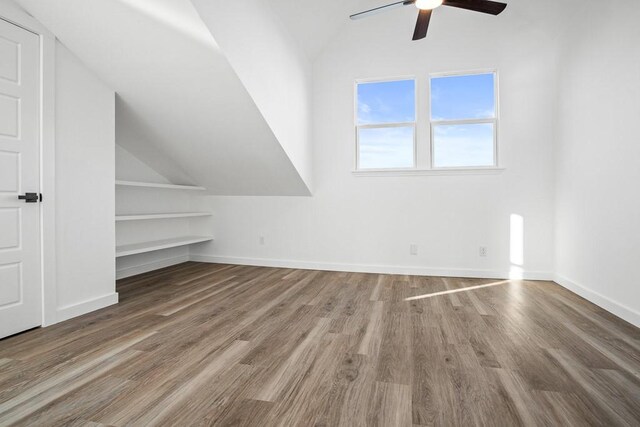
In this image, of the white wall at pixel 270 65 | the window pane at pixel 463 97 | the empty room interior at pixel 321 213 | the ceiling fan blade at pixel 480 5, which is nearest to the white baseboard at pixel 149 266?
the empty room interior at pixel 321 213

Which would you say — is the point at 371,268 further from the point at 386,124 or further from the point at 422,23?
the point at 422,23

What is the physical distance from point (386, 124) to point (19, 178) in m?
3.63

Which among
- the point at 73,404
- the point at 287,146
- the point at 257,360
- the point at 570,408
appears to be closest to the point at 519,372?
the point at 570,408

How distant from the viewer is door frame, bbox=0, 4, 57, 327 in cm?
229

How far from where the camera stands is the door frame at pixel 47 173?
2.29 m

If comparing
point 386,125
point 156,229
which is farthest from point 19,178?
point 386,125

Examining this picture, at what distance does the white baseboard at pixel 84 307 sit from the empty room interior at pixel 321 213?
0.01m

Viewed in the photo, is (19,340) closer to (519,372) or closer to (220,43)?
(220,43)

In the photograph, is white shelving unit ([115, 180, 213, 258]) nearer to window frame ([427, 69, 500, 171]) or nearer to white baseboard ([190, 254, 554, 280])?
white baseboard ([190, 254, 554, 280])

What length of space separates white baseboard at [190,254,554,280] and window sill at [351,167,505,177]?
3.85 ft

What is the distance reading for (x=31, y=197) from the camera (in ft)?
7.28

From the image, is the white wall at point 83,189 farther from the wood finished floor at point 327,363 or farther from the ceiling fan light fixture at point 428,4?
the ceiling fan light fixture at point 428,4

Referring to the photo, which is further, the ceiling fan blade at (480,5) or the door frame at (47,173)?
the ceiling fan blade at (480,5)

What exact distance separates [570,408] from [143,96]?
3.69 metres
